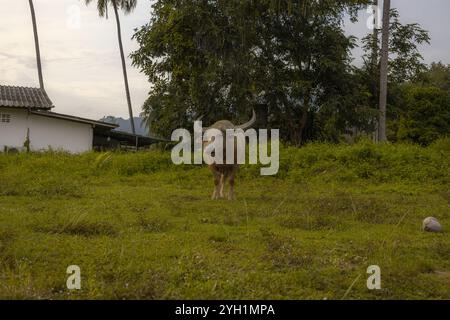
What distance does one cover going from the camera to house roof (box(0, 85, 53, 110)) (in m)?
21.5

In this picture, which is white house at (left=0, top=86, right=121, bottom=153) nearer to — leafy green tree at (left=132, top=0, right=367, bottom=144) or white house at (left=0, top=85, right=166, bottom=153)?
white house at (left=0, top=85, right=166, bottom=153)

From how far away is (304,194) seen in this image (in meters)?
11.4

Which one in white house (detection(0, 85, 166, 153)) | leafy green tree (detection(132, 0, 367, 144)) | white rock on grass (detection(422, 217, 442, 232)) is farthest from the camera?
white house (detection(0, 85, 166, 153))

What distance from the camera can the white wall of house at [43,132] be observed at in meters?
21.9

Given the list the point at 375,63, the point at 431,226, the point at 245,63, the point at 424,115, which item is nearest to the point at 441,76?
the point at 424,115

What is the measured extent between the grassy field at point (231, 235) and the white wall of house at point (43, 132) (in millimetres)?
8134

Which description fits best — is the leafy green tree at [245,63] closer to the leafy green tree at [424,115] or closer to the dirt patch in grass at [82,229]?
the leafy green tree at [424,115]

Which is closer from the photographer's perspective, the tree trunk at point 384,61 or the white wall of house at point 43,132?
the tree trunk at point 384,61

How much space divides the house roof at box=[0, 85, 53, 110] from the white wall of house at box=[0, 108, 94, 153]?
468 mm

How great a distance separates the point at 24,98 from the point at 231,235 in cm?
1840

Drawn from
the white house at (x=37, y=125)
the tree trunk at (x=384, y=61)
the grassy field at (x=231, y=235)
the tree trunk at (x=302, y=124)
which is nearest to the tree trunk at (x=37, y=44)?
the white house at (x=37, y=125)

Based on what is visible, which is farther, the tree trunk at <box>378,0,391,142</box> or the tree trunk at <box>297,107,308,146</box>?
the tree trunk at <box>297,107,308,146</box>

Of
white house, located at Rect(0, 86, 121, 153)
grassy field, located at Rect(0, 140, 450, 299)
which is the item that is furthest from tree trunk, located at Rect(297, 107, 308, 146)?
white house, located at Rect(0, 86, 121, 153)

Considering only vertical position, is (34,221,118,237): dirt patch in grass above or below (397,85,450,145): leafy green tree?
below
